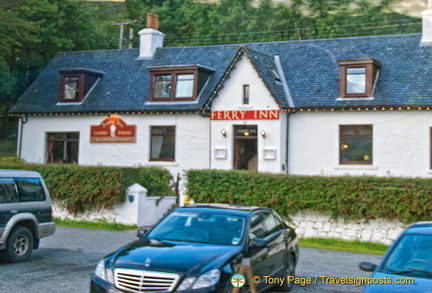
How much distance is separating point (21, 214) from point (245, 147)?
44.6 ft

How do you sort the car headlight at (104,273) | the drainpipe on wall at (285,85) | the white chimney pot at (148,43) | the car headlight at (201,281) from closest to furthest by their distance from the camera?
the car headlight at (201,281) → the car headlight at (104,273) → the drainpipe on wall at (285,85) → the white chimney pot at (148,43)

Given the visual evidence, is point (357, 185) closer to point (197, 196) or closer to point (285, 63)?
point (197, 196)

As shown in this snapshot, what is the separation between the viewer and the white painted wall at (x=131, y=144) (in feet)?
80.9

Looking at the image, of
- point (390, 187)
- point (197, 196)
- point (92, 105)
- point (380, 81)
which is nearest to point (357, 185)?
point (390, 187)

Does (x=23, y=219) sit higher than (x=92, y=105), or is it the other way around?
(x=92, y=105)

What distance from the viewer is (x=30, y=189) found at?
12180 mm

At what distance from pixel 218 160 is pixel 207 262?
1622 cm

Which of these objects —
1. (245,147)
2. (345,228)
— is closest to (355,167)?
(245,147)

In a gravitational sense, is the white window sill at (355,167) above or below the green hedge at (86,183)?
above

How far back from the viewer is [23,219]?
38.2ft

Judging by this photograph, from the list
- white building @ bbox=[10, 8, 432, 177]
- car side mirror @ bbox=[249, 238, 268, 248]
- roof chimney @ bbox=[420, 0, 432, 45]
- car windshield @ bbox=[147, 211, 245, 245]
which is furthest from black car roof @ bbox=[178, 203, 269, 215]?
roof chimney @ bbox=[420, 0, 432, 45]

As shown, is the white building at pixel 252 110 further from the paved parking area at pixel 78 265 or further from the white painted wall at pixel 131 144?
the paved parking area at pixel 78 265

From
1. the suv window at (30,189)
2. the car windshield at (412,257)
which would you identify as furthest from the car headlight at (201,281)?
the suv window at (30,189)

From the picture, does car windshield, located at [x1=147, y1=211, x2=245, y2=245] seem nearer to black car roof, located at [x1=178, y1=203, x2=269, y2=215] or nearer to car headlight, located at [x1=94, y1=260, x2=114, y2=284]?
black car roof, located at [x1=178, y1=203, x2=269, y2=215]
